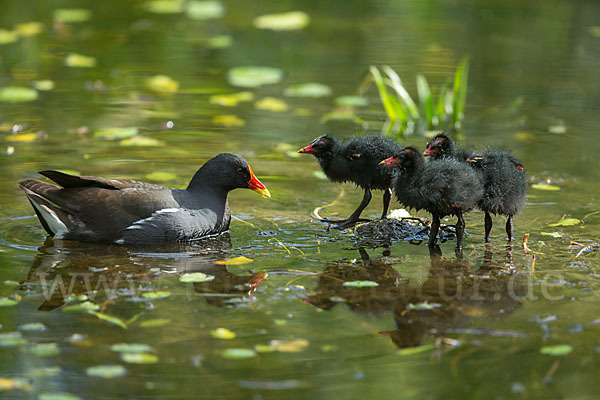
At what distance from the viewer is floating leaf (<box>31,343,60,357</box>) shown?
4.22 metres

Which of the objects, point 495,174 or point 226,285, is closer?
point 226,285

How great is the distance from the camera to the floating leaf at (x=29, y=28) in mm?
12702

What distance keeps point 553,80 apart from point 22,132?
6.59m

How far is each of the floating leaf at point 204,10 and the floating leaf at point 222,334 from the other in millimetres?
10580

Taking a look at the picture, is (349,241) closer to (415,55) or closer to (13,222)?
(13,222)

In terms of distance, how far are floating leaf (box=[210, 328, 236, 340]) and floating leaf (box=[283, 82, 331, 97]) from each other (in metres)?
6.08

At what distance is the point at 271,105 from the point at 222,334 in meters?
5.69

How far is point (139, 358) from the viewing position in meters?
4.17

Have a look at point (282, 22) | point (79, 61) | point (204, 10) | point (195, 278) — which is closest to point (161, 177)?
point (195, 278)

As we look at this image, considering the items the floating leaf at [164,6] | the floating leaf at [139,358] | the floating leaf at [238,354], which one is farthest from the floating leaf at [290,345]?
the floating leaf at [164,6]

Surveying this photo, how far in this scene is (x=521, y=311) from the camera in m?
4.94

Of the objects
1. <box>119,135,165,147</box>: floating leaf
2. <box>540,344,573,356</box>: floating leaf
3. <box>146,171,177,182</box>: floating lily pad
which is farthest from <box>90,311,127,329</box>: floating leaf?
<box>119,135,165,147</box>: floating leaf

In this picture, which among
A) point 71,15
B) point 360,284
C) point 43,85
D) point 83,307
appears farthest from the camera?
point 71,15

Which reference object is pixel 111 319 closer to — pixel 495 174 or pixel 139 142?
pixel 495 174
